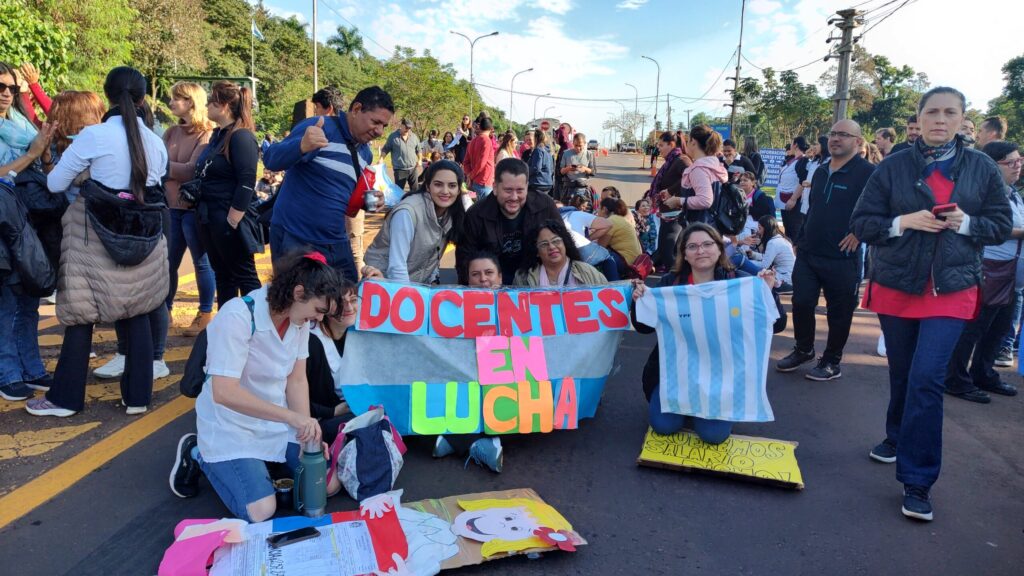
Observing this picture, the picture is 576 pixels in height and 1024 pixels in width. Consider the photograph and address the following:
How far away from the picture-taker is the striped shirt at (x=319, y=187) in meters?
4.24

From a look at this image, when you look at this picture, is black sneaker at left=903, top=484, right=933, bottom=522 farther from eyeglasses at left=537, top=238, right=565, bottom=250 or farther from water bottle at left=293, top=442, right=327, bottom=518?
water bottle at left=293, top=442, right=327, bottom=518

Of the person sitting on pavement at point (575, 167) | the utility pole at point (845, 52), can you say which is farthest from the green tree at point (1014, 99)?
the person sitting on pavement at point (575, 167)

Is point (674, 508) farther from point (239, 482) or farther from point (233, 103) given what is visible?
point (233, 103)

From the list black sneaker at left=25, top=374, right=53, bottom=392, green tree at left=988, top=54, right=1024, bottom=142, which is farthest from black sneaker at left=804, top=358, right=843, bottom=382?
green tree at left=988, top=54, right=1024, bottom=142

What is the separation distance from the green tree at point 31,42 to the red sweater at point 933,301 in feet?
38.8

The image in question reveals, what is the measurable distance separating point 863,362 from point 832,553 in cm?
349

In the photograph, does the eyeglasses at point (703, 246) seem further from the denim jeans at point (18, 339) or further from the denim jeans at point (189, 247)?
the denim jeans at point (18, 339)

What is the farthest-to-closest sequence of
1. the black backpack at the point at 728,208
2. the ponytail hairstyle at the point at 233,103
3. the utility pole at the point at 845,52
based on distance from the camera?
the utility pole at the point at 845,52 < the black backpack at the point at 728,208 < the ponytail hairstyle at the point at 233,103

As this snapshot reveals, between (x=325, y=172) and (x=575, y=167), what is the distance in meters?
8.40

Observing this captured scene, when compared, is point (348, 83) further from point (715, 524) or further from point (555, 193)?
point (715, 524)

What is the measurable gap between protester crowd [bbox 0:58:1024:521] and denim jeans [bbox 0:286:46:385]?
14 millimetres

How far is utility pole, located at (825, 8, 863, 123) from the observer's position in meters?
15.4

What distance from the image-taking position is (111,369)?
4727 millimetres

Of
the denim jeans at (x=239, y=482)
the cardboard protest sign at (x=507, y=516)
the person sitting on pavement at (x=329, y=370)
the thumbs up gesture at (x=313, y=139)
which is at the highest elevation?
the thumbs up gesture at (x=313, y=139)
